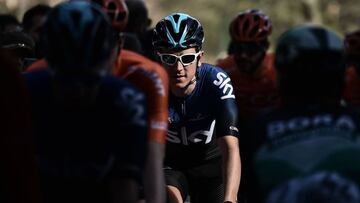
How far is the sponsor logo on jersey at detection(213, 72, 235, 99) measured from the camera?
8367 mm

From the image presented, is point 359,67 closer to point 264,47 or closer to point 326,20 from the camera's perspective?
point 264,47

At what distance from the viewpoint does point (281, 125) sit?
4.76 m

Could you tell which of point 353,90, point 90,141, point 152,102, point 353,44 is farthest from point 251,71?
point 90,141

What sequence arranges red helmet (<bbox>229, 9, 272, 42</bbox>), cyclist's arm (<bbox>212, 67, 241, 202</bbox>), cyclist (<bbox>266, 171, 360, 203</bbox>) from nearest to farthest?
1. cyclist (<bbox>266, 171, 360, 203</bbox>)
2. cyclist's arm (<bbox>212, 67, 241, 202</bbox>)
3. red helmet (<bbox>229, 9, 272, 42</bbox>)

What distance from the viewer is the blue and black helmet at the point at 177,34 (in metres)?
8.77

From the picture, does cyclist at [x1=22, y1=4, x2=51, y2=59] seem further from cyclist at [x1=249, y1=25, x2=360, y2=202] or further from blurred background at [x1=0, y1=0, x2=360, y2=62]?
blurred background at [x1=0, y1=0, x2=360, y2=62]

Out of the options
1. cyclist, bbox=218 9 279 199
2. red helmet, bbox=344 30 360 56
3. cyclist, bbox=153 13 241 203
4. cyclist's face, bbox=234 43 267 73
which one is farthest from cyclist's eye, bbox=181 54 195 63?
cyclist's face, bbox=234 43 267 73

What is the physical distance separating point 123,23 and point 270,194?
2318 mm

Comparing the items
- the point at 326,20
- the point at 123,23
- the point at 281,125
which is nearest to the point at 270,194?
the point at 281,125

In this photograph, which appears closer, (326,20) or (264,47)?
(264,47)

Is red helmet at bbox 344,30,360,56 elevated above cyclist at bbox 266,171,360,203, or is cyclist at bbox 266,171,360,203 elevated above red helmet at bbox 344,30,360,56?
cyclist at bbox 266,171,360,203

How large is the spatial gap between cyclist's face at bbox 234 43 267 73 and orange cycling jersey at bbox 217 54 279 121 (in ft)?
0.35

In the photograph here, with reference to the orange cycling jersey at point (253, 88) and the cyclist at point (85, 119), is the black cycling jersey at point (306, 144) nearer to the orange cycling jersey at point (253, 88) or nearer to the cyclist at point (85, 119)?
the cyclist at point (85, 119)

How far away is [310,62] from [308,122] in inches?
9.9
